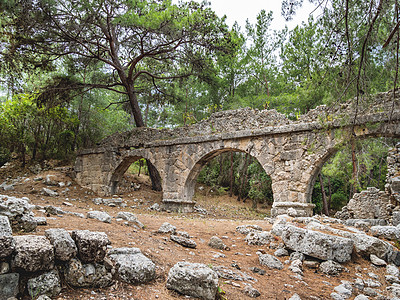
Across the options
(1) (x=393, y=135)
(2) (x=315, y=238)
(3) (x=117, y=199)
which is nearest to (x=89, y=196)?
(3) (x=117, y=199)

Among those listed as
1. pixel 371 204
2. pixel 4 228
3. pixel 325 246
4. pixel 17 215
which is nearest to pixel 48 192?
pixel 17 215

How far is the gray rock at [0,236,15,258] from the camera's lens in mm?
1973

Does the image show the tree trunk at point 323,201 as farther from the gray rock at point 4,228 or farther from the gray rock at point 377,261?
the gray rock at point 4,228

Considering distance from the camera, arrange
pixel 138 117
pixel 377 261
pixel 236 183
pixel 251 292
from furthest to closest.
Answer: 1. pixel 236 183
2. pixel 138 117
3. pixel 377 261
4. pixel 251 292

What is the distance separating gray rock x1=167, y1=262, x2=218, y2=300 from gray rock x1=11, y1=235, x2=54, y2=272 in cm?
101

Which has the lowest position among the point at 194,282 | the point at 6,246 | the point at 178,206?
the point at 178,206

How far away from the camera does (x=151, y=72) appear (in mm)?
13844

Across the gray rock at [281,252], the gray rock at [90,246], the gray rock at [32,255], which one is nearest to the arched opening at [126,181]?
the gray rock at [281,252]

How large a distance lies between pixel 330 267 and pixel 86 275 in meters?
3.01

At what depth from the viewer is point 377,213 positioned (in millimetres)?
8477

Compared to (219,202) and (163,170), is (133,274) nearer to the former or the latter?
(163,170)

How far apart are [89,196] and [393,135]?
10765 millimetres

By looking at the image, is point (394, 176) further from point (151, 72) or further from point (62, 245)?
point (151, 72)

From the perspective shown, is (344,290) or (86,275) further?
(344,290)
